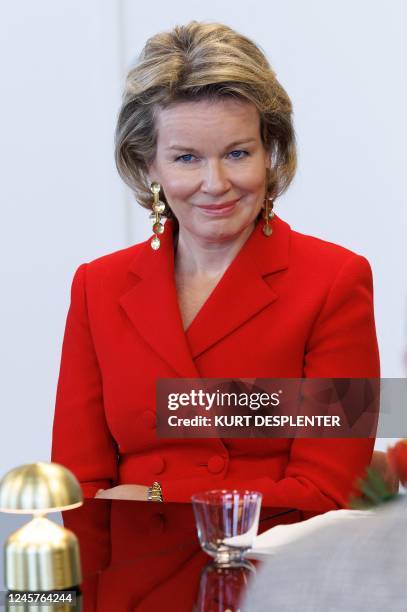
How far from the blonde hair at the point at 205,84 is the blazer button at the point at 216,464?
61 cm

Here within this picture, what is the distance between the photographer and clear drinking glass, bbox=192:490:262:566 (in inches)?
50.3

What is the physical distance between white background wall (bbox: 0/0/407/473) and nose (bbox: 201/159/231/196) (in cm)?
197

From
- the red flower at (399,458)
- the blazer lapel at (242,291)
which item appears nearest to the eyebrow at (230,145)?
the blazer lapel at (242,291)

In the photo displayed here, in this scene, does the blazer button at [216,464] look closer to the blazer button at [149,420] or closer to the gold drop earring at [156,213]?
the blazer button at [149,420]

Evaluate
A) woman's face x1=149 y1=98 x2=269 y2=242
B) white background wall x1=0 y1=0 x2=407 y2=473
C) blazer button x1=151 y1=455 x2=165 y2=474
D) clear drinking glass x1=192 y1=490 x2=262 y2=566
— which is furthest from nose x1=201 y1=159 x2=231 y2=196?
white background wall x1=0 y1=0 x2=407 y2=473

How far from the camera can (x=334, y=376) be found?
221 cm

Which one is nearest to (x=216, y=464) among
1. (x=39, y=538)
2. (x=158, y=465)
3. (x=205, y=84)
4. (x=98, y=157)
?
(x=158, y=465)

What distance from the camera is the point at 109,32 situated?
179 inches

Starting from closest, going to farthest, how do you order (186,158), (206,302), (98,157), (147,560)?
(147,560) < (186,158) < (206,302) < (98,157)

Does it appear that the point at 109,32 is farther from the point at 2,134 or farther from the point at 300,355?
the point at 300,355

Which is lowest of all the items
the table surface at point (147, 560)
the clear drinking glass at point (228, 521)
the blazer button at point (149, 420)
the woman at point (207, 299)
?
the table surface at point (147, 560)

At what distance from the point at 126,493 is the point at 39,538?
979 millimetres

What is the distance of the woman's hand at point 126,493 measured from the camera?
85.6 inches

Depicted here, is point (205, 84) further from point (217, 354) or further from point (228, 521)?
point (228, 521)
